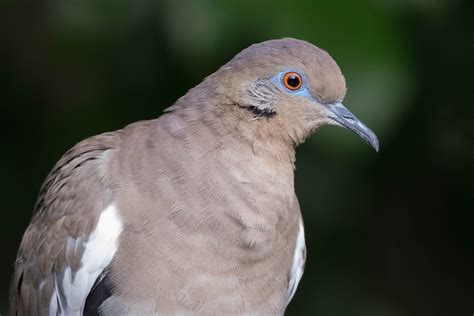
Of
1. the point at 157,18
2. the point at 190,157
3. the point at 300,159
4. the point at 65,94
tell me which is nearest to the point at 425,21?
the point at 300,159

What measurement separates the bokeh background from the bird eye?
0.44 m

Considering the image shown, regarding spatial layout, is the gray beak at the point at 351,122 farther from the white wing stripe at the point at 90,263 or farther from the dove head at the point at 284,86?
the white wing stripe at the point at 90,263

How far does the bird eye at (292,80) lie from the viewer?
2902 mm

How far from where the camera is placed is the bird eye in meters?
2.90

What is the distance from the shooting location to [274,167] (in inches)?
114

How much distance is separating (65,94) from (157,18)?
0.80 metres

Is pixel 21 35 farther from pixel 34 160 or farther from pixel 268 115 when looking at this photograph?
pixel 268 115

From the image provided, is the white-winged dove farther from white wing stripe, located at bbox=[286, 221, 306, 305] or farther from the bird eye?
white wing stripe, located at bbox=[286, 221, 306, 305]

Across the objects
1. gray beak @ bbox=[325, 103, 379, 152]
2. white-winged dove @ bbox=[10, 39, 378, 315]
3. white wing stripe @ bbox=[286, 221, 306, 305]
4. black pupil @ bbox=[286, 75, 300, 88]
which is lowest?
white wing stripe @ bbox=[286, 221, 306, 305]

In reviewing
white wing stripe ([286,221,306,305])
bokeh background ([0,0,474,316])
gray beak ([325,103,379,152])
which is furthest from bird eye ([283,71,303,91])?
white wing stripe ([286,221,306,305])

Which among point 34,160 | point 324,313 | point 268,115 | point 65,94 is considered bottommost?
point 324,313

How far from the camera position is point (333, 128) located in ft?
11.2

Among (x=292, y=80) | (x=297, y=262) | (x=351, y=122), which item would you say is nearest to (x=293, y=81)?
(x=292, y=80)

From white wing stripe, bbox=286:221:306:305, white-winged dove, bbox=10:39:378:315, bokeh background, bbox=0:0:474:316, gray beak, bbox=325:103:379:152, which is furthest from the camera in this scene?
bokeh background, bbox=0:0:474:316
